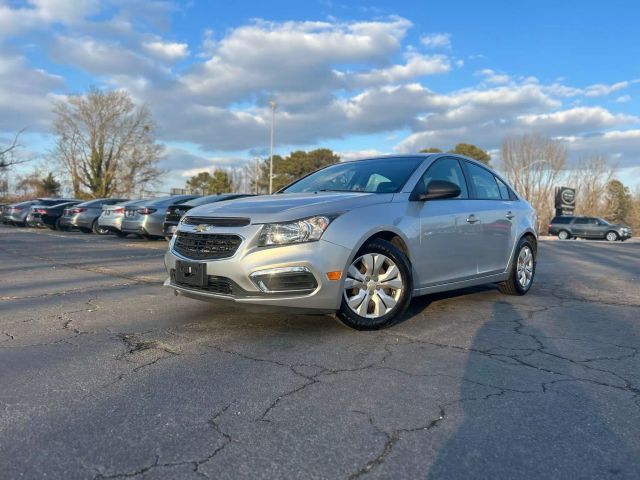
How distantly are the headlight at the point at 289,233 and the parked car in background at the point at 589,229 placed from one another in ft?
121

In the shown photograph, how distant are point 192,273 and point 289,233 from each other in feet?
3.01

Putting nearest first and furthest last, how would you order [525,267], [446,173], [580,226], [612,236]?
[446,173] → [525,267] → [612,236] → [580,226]

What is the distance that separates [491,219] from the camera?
18.6ft

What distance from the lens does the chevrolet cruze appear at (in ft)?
12.9

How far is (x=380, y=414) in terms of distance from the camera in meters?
2.64

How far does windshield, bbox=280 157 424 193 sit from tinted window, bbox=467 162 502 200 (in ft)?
2.95

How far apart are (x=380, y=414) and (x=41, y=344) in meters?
2.71

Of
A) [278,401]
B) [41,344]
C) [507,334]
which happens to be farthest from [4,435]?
[507,334]

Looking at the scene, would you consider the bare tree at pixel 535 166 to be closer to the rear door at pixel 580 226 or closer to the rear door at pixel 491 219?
the rear door at pixel 580 226

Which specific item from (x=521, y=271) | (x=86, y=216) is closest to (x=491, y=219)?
(x=521, y=271)

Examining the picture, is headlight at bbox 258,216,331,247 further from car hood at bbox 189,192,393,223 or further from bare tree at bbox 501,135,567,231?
bare tree at bbox 501,135,567,231

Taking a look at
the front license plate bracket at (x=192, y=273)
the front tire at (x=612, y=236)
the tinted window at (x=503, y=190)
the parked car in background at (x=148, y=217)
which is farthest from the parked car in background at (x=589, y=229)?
the front license plate bracket at (x=192, y=273)

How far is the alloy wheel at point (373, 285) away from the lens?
4.18 m

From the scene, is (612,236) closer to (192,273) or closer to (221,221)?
(221,221)
